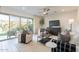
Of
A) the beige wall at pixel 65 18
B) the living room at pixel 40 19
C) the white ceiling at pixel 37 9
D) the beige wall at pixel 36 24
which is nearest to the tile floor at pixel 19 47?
the living room at pixel 40 19

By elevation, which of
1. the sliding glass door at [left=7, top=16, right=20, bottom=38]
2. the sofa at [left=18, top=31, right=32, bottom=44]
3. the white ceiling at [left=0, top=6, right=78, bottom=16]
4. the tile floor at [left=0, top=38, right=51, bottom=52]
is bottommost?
the tile floor at [left=0, top=38, right=51, bottom=52]

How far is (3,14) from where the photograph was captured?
6.45 feet

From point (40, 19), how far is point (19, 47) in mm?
751

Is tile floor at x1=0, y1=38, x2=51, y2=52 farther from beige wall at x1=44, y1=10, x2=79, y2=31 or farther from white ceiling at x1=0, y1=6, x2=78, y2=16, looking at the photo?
white ceiling at x1=0, y1=6, x2=78, y2=16

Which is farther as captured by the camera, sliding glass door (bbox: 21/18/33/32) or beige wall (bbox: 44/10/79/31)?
sliding glass door (bbox: 21/18/33/32)

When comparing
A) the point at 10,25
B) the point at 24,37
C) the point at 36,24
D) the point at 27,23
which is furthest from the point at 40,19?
the point at 10,25

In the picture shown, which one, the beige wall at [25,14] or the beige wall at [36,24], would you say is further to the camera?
the beige wall at [36,24]

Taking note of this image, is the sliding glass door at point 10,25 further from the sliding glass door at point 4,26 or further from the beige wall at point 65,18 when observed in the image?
the beige wall at point 65,18

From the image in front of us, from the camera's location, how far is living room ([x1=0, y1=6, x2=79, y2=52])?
198 cm

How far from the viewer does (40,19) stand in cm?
214

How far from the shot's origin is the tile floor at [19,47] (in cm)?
197

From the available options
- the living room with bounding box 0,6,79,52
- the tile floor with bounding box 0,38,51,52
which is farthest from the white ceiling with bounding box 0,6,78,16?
the tile floor with bounding box 0,38,51,52

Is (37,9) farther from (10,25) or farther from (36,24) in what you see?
(10,25)
